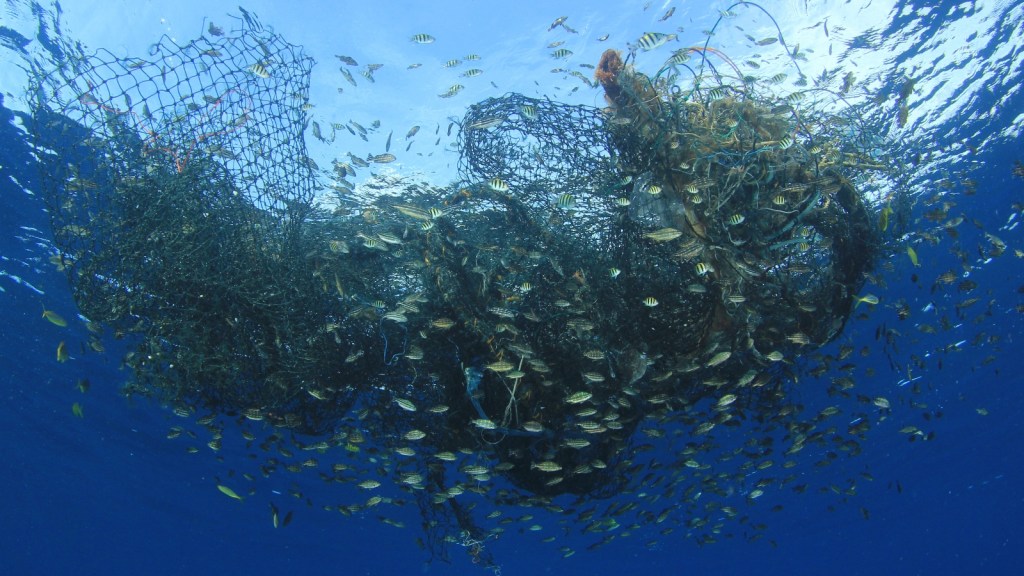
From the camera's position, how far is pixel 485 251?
26.4 feet

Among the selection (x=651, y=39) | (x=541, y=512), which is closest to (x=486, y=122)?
(x=651, y=39)

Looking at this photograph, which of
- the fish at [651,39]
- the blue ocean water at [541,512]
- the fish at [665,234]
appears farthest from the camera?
the blue ocean water at [541,512]

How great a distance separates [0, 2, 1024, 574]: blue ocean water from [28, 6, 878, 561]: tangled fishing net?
267 centimetres

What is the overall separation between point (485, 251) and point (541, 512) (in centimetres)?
2471

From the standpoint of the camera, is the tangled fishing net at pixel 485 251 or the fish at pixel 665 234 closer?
the fish at pixel 665 234

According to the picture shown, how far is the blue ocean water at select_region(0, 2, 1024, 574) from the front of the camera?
1010 centimetres

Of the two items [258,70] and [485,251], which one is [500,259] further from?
[258,70]

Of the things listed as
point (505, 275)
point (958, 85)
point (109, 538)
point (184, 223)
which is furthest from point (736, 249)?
point (109, 538)

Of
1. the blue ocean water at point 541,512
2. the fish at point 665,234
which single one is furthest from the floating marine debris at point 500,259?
the blue ocean water at point 541,512

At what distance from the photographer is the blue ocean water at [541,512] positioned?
10.1m

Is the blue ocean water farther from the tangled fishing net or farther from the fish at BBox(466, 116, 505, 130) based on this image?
the fish at BBox(466, 116, 505, 130)

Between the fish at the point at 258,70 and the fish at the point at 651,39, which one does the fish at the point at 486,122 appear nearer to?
the fish at the point at 651,39

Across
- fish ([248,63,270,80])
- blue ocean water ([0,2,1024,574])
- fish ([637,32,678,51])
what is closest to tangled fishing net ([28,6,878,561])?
fish ([248,63,270,80])

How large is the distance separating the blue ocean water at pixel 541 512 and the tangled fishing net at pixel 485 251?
2670mm
